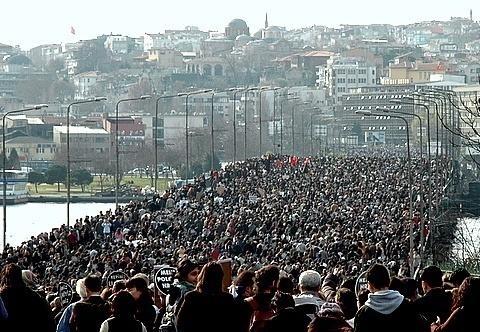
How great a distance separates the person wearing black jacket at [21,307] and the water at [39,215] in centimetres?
6270

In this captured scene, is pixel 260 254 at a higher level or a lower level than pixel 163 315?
lower

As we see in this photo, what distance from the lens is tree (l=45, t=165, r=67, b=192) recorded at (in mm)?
117938

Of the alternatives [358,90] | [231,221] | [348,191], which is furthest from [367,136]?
[231,221]

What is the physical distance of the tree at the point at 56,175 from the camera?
117938mm

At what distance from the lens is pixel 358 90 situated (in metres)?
182

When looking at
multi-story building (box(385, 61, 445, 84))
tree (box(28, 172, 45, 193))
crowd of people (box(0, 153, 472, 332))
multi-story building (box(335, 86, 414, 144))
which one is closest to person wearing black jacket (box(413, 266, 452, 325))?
crowd of people (box(0, 153, 472, 332))

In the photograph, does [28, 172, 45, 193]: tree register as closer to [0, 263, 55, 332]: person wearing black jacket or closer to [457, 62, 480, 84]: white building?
[457, 62, 480, 84]: white building

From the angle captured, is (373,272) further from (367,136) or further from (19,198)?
(367,136)

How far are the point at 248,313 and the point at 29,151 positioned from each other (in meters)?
130

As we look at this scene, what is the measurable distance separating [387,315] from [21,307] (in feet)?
7.73

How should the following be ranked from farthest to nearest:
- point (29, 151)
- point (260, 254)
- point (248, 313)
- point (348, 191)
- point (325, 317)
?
point (29, 151) < point (348, 191) < point (260, 254) < point (248, 313) < point (325, 317)

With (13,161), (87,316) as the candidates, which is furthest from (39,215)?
(87,316)

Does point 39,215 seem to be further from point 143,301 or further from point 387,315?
point 387,315

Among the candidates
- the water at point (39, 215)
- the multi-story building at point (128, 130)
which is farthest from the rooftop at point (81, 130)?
the water at point (39, 215)
